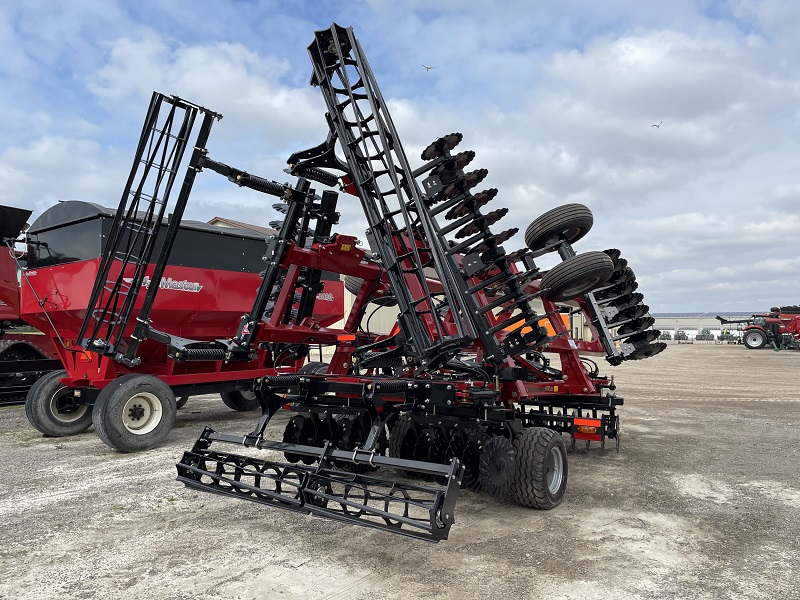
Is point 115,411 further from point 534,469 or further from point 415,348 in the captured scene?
point 534,469

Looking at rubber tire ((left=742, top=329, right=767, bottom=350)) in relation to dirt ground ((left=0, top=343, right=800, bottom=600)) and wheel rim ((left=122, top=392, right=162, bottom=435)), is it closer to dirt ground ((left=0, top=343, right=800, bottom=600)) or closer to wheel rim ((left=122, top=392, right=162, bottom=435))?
dirt ground ((left=0, top=343, right=800, bottom=600))

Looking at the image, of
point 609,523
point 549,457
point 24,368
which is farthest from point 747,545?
point 24,368

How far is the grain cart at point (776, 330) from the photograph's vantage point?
3422cm

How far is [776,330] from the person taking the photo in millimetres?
34406

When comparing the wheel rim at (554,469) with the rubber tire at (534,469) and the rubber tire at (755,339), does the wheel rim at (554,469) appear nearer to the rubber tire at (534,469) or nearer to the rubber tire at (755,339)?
the rubber tire at (534,469)

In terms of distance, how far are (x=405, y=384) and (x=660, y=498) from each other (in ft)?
8.18

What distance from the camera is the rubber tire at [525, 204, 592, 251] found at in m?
5.86

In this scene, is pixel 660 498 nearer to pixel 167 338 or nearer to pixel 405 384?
pixel 405 384

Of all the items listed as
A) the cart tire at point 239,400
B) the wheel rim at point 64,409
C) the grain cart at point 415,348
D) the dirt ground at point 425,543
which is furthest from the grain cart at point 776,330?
the wheel rim at point 64,409

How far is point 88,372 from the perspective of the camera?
8352 millimetres

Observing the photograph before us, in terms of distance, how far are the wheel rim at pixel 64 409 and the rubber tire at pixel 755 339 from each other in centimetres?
3660

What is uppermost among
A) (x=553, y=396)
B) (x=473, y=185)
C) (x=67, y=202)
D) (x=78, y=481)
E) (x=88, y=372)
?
(x=67, y=202)

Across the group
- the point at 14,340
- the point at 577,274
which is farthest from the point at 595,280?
the point at 14,340

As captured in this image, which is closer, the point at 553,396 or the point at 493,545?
the point at 493,545
